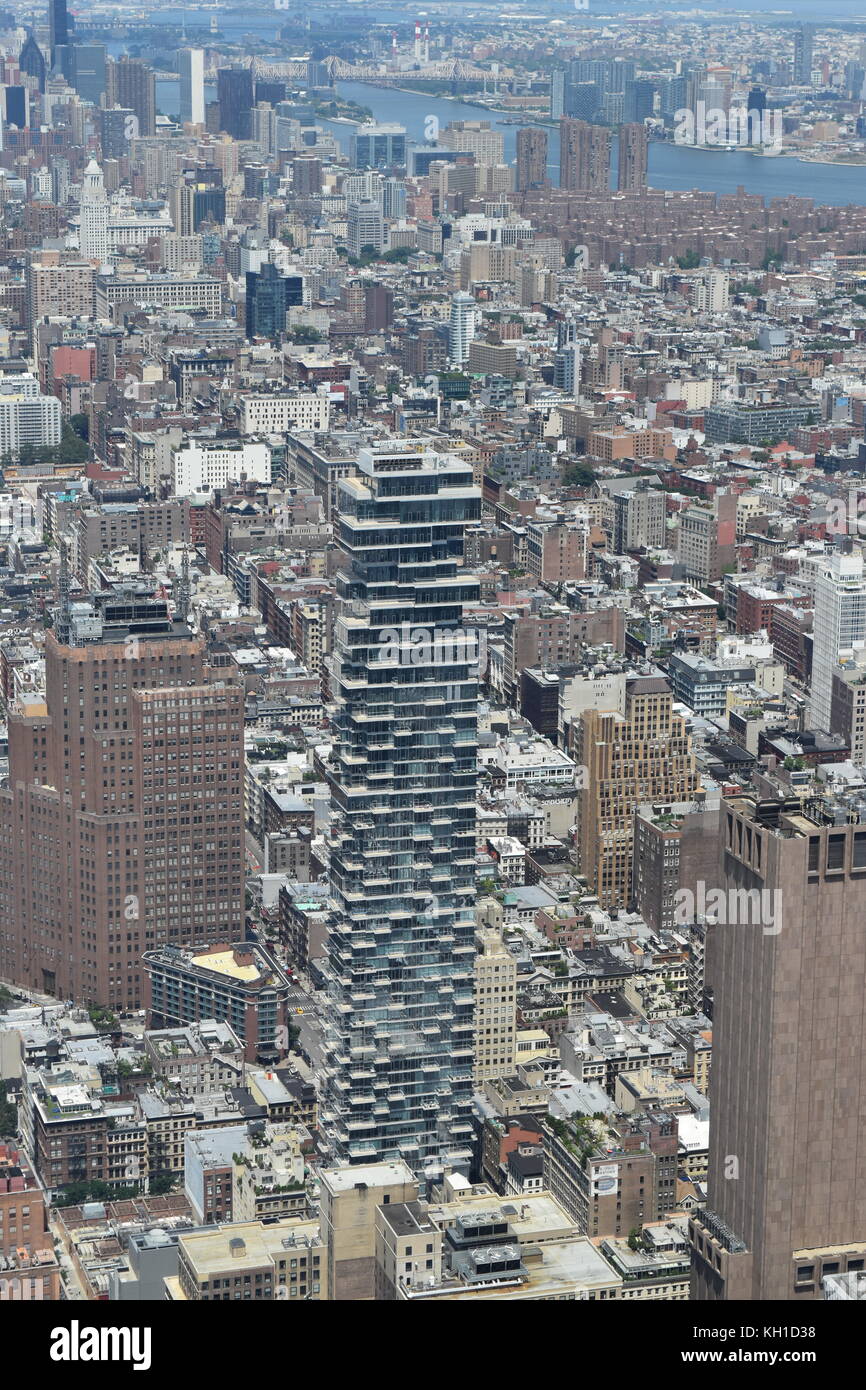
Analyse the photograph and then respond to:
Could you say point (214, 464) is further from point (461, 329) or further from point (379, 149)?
point (379, 149)

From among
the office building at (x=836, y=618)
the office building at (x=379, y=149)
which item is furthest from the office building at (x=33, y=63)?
the office building at (x=836, y=618)

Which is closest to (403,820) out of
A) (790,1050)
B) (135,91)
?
(790,1050)

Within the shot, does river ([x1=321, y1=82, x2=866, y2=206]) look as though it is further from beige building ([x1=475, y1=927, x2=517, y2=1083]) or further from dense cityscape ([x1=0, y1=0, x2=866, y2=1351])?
beige building ([x1=475, y1=927, x2=517, y2=1083])

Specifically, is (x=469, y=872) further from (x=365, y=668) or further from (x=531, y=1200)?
(x=531, y=1200)

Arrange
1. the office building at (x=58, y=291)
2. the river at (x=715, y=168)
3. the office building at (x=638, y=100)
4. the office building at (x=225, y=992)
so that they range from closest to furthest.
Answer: the office building at (x=225, y=992), the office building at (x=58, y=291), the river at (x=715, y=168), the office building at (x=638, y=100)

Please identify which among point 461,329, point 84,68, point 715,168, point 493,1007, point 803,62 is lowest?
point 461,329

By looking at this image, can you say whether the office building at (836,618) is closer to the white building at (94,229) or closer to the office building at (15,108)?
the white building at (94,229)
